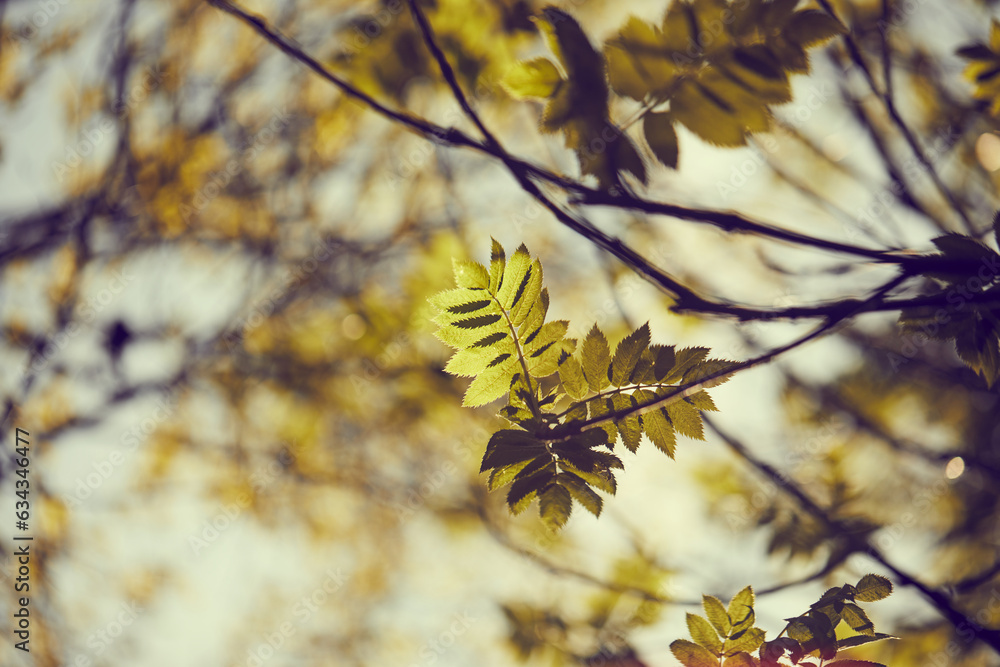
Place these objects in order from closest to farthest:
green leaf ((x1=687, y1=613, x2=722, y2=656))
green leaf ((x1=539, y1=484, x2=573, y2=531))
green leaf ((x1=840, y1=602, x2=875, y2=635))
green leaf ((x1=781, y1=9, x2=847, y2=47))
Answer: green leaf ((x1=781, y1=9, x2=847, y2=47)), green leaf ((x1=539, y1=484, x2=573, y2=531)), green leaf ((x1=840, y1=602, x2=875, y2=635)), green leaf ((x1=687, y1=613, x2=722, y2=656))

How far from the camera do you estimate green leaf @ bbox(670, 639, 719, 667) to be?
1100mm

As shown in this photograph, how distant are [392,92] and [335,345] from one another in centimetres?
248

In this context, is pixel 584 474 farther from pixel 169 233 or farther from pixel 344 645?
pixel 169 233

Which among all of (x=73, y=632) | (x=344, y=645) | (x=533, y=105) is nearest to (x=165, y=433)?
(x=73, y=632)

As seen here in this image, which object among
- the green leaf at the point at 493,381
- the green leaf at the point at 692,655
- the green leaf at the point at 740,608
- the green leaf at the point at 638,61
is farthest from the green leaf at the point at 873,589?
the green leaf at the point at 638,61

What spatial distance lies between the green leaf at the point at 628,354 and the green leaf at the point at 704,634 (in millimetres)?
613

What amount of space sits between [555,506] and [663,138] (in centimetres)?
70

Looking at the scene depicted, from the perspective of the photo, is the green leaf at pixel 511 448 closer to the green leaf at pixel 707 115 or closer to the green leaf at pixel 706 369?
the green leaf at pixel 706 369

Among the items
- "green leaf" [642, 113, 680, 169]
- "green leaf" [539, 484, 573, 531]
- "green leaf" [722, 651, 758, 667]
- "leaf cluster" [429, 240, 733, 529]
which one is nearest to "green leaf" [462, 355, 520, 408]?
"leaf cluster" [429, 240, 733, 529]

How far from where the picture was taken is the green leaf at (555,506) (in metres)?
0.92

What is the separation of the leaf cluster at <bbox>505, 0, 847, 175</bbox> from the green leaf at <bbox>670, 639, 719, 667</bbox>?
3.31 feet

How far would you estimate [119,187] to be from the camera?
4543mm

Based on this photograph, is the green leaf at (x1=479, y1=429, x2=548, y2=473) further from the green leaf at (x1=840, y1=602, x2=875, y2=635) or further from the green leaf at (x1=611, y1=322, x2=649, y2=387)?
the green leaf at (x1=840, y1=602, x2=875, y2=635)

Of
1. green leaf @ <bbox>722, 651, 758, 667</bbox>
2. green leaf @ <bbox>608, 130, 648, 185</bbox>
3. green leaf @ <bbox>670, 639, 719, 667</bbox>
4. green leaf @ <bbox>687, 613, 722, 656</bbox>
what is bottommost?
green leaf @ <bbox>670, 639, 719, 667</bbox>
